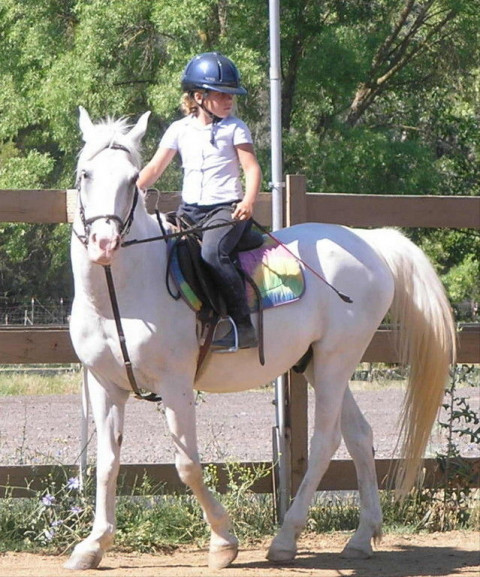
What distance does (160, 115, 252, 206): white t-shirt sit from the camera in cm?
555

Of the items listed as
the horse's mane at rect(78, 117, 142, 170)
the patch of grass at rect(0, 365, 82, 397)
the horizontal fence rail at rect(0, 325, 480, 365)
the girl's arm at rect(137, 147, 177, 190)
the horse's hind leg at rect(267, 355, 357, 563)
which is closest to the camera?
the horse's mane at rect(78, 117, 142, 170)

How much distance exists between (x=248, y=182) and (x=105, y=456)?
160 cm

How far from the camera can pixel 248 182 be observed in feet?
17.9

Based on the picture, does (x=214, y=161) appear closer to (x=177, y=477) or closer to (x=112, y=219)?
(x=112, y=219)

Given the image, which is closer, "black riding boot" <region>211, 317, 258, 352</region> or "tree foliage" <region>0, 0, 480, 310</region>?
"black riding boot" <region>211, 317, 258, 352</region>

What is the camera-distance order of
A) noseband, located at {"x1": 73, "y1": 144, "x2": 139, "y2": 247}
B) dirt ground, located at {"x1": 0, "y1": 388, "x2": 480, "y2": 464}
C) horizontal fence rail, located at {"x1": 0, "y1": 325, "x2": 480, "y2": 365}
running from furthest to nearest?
dirt ground, located at {"x1": 0, "y1": 388, "x2": 480, "y2": 464} → horizontal fence rail, located at {"x1": 0, "y1": 325, "x2": 480, "y2": 365} → noseband, located at {"x1": 73, "y1": 144, "x2": 139, "y2": 247}

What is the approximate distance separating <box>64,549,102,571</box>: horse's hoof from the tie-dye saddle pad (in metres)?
1.50

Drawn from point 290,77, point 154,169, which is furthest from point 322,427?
point 290,77

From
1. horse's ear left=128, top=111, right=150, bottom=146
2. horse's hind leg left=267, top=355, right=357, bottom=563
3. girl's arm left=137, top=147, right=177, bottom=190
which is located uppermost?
horse's ear left=128, top=111, right=150, bottom=146

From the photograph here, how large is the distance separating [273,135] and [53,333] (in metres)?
1.96

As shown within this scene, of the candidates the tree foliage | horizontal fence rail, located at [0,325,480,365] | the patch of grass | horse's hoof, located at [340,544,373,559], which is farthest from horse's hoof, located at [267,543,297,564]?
the tree foliage

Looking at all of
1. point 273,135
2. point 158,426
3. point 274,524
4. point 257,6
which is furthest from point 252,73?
point 274,524

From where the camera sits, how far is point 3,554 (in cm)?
588

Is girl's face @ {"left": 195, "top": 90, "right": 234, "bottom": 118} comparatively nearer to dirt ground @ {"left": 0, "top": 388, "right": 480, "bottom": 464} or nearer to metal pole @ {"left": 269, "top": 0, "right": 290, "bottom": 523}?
metal pole @ {"left": 269, "top": 0, "right": 290, "bottom": 523}
